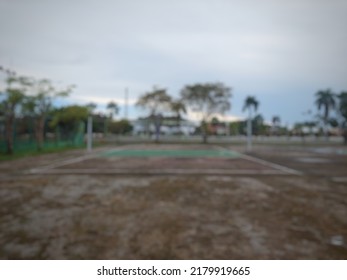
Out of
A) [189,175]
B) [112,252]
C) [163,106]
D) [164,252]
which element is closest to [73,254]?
[112,252]

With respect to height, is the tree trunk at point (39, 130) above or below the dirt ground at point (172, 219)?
above

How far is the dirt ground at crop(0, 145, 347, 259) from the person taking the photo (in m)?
3.13

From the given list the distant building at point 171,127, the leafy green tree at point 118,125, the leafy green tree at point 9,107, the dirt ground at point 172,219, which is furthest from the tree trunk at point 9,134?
the distant building at point 171,127

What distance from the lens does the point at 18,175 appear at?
26.7 ft

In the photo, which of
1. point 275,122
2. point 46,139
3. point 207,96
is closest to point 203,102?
point 207,96

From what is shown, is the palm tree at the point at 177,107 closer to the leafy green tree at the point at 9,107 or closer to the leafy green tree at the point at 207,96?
the leafy green tree at the point at 207,96

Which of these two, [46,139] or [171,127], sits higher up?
[171,127]

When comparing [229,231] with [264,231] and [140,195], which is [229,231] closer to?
[264,231]

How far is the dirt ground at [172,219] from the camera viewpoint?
3135 millimetres

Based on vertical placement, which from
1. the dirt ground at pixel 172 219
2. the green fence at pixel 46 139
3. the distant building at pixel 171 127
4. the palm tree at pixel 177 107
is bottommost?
Answer: the dirt ground at pixel 172 219

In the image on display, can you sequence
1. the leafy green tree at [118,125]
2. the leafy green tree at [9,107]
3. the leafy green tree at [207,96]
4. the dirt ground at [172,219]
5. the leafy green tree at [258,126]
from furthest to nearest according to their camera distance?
the leafy green tree at [258,126], the leafy green tree at [118,125], the leafy green tree at [207,96], the leafy green tree at [9,107], the dirt ground at [172,219]

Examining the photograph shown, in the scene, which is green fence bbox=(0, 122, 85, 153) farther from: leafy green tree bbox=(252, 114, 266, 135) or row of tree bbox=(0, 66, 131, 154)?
leafy green tree bbox=(252, 114, 266, 135)

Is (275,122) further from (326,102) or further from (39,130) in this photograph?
(39,130)

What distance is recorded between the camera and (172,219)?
424cm
